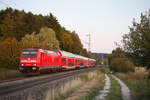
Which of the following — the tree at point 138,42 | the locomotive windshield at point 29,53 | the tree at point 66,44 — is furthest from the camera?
the tree at point 66,44

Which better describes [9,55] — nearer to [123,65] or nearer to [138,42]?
[123,65]

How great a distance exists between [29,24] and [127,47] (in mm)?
54301

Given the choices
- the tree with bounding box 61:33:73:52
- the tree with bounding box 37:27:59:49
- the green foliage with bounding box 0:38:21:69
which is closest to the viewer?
the green foliage with bounding box 0:38:21:69

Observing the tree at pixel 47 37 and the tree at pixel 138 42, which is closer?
the tree at pixel 138 42

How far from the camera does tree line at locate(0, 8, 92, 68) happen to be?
34438mm

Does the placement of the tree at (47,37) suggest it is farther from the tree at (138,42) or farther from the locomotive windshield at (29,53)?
the tree at (138,42)

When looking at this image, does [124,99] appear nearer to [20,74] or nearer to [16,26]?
[20,74]

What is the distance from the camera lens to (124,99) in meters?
11.8

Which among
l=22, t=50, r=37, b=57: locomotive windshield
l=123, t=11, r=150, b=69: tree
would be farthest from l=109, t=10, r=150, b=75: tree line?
l=22, t=50, r=37, b=57: locomotive windshield

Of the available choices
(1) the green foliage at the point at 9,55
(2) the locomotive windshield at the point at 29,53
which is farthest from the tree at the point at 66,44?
(2) the locomotive windshield at the point at 29,53

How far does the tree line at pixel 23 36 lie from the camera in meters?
34.4

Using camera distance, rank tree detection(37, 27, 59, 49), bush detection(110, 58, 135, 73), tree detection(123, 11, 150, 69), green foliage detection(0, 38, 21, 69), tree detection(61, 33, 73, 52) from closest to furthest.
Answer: tree detection(123, 11, 150, 69) → green foliage detection(0, 38, 21, 69) → bush detection(110, 58, 135, 73) → tree detection(37, 27, 59, 49) → tree detection(61, 33, 73, 52)

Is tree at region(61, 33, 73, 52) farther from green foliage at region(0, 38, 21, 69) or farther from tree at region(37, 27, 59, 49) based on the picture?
green foliage at region(0, 38, 21, 69)

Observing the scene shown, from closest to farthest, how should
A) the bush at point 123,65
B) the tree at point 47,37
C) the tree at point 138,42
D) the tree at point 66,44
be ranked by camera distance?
the tree at point 138,42, the bush at point 123,65, the tree at point 47,37, the tree at point 66,44
